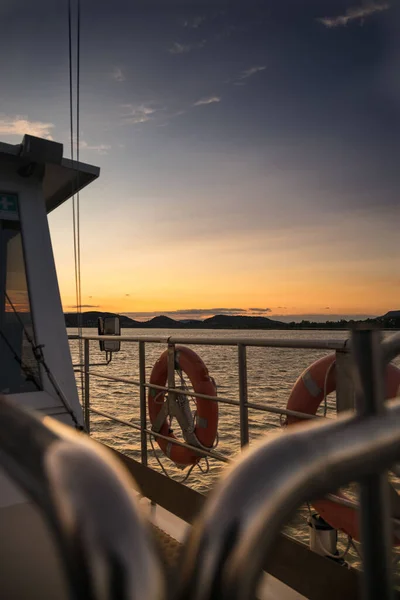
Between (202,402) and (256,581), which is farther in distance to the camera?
(202,402)

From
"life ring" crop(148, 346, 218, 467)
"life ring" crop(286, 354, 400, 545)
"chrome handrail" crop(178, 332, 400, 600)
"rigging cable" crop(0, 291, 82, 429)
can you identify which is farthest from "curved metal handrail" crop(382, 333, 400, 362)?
"life ring" crop(148, 346, 218, 467)

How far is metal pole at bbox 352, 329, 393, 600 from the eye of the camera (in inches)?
18.8

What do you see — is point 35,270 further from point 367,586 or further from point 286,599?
point 367,586

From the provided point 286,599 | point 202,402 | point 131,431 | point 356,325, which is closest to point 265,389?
point 131,431

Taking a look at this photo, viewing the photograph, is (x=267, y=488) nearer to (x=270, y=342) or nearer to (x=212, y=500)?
(x=212, y=500)

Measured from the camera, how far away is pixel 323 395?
299cm

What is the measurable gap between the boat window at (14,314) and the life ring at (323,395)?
179 centimetres

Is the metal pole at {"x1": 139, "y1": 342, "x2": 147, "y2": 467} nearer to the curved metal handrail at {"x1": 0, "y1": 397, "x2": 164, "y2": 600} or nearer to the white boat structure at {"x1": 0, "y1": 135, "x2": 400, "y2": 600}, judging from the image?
the white boat structure at {"x1": 0, "y1": 135, "x2": 400, "y2": 600}

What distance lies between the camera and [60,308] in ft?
11.1

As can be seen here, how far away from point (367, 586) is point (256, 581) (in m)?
0.29

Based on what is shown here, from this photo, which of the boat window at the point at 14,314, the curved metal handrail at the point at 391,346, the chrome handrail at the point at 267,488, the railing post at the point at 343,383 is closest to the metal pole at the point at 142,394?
the boat window at the point at 14,314

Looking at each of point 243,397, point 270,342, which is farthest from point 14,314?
point 270,342

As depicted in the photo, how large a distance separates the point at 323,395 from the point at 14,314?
2.18m

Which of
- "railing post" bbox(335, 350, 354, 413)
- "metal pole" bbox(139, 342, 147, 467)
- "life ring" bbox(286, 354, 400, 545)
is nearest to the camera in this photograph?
"railing post" bbox(335, 350, 354, 413)
